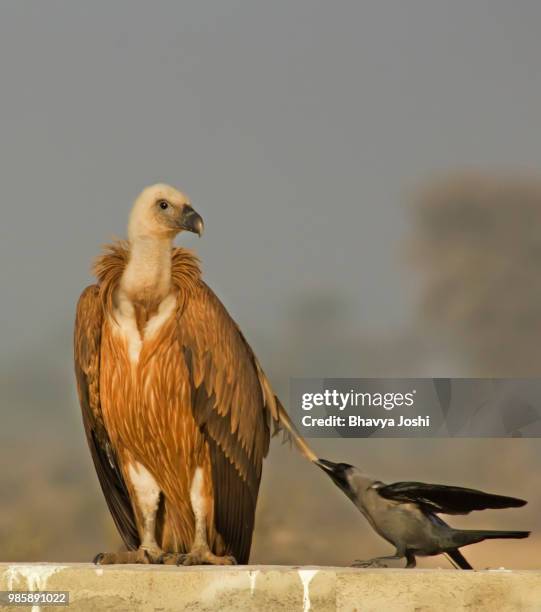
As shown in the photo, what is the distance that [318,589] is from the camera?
4281 mm

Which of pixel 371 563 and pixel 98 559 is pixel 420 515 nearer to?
pixel 371 563

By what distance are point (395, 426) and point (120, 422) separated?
1596mm

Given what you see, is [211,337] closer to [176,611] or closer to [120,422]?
[120,422]

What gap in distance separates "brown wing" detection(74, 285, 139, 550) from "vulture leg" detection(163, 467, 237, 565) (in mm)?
314

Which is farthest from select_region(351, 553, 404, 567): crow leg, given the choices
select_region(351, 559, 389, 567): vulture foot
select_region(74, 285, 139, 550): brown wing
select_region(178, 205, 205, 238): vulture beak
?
select_region(178, 205, 205, 238): vulture beak

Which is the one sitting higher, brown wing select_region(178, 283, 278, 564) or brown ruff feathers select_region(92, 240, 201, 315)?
brown ruff feathers select_region(92, 240, 201, 315)

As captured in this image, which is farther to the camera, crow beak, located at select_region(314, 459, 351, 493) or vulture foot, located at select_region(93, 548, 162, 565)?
crow beak, located at select_region(314, 459, 351, 493)

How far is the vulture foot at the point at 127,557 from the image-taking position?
4.54m

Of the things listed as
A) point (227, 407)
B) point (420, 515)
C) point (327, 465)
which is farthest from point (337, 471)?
point (227, 407)

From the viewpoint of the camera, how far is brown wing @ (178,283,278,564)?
4.52 metres

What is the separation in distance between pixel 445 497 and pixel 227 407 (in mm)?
806

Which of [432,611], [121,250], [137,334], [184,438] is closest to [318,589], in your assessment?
[432,611]

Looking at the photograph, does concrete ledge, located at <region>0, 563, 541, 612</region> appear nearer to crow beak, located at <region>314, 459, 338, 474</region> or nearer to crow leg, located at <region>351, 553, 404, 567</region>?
crow leg, located at <region>351, 553, 404, 567</region>

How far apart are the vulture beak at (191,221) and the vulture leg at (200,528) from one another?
2.71 feet
